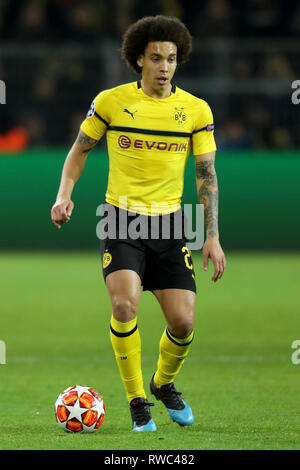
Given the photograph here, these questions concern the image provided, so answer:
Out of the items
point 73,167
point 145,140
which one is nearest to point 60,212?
point 73,167

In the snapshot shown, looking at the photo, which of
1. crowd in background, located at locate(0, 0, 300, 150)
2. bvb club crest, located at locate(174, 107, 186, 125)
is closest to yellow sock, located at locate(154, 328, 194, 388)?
bvb club crest, located at locate(174, 107, 186, 125)

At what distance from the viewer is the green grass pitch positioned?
5594mm

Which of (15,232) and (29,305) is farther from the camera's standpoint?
(15,232)

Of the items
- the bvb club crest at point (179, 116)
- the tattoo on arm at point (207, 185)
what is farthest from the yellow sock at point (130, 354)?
the bvb club crest at point (179, 116)

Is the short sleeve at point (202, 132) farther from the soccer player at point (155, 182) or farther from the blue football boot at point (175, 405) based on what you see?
the blue football boot at point (175, 405)

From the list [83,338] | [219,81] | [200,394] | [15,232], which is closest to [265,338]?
[83,338]

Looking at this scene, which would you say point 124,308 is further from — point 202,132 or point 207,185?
point 202,132

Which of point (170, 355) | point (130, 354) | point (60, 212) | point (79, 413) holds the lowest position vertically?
point (79, 413)

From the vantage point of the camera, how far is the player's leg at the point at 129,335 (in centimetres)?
568

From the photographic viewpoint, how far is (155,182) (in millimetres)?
5996

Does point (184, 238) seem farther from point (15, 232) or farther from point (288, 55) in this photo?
point (15, 232)

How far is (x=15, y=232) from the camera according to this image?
17.2m

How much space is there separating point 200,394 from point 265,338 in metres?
2.56

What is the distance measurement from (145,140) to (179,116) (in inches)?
9.9
